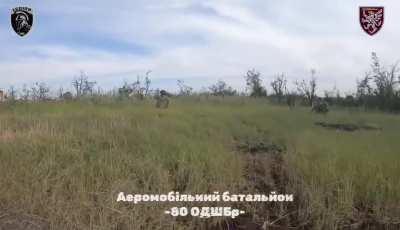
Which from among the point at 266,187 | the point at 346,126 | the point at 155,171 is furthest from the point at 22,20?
the point at 346,126

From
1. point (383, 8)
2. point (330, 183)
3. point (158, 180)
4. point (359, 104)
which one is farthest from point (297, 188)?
point (359, 104)

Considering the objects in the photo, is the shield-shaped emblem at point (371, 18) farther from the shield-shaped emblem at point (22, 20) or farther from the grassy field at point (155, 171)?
the shield-shaped emblem at point (22, 20)

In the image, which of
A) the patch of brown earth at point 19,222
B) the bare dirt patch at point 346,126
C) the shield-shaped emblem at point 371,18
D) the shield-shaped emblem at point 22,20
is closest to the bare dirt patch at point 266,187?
the patch of brown earth at point 19,222

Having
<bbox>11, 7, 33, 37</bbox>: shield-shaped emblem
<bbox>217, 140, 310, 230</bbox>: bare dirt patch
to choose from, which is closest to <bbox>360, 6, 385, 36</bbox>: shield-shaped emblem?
<bbox>217, 140, 310, 230</bbox>: bare dirt patch

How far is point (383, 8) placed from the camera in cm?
606

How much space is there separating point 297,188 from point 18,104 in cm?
A: 619

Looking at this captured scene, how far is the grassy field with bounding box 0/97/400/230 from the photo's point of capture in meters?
4.36

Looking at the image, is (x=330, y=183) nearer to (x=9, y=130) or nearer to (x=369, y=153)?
(x=369, y=153)

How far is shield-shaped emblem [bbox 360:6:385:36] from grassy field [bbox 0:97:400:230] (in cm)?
154

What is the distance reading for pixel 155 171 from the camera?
16.1ft

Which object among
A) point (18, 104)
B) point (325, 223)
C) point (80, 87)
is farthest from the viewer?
point (80, 87)

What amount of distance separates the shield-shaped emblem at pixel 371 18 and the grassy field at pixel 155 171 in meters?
1.54

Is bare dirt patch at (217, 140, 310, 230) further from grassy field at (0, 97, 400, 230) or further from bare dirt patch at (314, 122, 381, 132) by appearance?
bare dirt patch at (314, 122, 381, 132)

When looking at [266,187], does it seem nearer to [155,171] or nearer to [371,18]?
[155,171]
